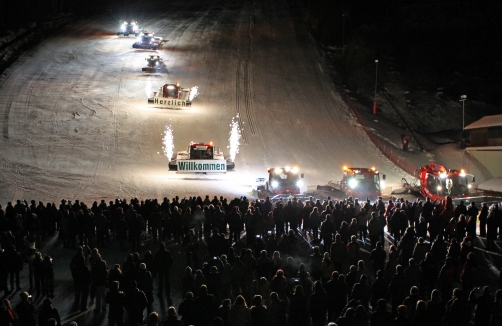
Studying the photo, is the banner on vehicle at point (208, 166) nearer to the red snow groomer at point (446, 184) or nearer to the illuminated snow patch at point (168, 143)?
the illuminated snow patch at point (168, 143)

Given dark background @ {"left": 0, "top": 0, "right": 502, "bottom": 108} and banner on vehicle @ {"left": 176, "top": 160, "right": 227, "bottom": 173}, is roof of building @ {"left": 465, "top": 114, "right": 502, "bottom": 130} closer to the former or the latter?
dark background @ {"left": 0, "top": 0, "right": 502, "bottom": 108}

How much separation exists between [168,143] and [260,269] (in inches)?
822

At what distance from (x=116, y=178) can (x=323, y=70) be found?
2703cm

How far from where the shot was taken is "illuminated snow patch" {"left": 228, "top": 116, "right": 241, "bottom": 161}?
31219 mm

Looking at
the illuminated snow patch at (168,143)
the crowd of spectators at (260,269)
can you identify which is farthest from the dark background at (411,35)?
the crowd of spectators at (260,269)

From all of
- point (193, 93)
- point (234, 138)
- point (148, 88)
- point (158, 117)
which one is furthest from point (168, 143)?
point (148, 88)

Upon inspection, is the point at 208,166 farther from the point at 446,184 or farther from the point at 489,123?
the point at 489,123

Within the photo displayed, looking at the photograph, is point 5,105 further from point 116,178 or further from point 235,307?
point 235,307

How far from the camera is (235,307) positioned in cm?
864

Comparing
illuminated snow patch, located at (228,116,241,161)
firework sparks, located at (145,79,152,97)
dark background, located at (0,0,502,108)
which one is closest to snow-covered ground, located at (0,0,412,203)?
firework sparks, located at (145,79,152,97)

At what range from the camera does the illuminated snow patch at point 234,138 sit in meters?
31.2

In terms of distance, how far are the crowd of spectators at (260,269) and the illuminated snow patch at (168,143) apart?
12757 mm

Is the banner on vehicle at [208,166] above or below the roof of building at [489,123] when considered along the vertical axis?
below

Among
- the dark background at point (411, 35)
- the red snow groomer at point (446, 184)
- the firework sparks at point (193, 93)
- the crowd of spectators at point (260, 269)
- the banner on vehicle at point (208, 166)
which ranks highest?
the dark background at point (411, 35)
